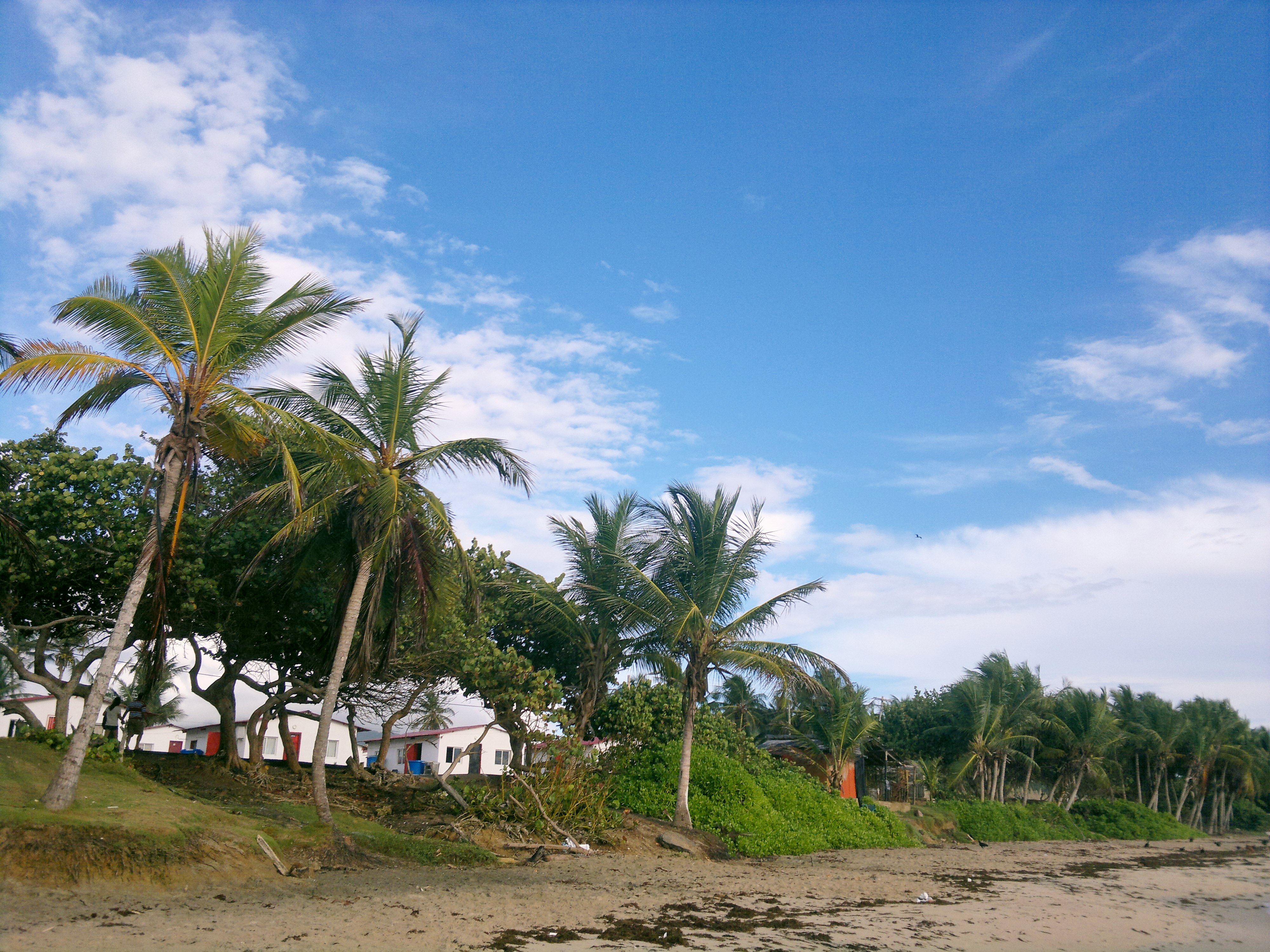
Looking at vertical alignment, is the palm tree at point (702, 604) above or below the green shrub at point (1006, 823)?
above

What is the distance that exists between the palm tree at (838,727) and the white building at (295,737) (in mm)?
25459

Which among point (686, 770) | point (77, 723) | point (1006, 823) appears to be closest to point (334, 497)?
point (686, 770)

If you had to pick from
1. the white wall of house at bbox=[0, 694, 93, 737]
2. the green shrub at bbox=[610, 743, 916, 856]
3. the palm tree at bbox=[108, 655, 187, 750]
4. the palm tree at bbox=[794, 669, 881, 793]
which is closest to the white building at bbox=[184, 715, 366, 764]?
the white wall of house at bbox=[0, 694, 93, 737]

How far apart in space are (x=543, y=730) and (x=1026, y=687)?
30.5m

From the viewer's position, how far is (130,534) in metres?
14.6

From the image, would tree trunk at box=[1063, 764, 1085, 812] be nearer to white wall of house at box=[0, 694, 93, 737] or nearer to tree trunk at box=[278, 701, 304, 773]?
tree trunk at box=[278, 701, 304, 773]

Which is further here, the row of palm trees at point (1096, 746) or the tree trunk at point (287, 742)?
the row of palm trees at point (1096, 746)

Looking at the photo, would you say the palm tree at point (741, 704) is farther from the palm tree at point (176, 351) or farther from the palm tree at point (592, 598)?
the palm tree at point (176, 351)

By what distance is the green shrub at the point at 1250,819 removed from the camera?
6175 centimetres

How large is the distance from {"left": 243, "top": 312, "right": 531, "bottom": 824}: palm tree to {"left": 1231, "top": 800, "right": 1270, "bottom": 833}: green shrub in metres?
72.0

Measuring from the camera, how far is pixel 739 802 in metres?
20.0

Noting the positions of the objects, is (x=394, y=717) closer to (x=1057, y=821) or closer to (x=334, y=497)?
(x=334, y=497)

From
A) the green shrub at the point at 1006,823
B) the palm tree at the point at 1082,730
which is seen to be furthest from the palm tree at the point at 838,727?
the palm tree at the point at 1082,730

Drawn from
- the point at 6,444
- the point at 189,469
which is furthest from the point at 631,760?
the point at 6,444
